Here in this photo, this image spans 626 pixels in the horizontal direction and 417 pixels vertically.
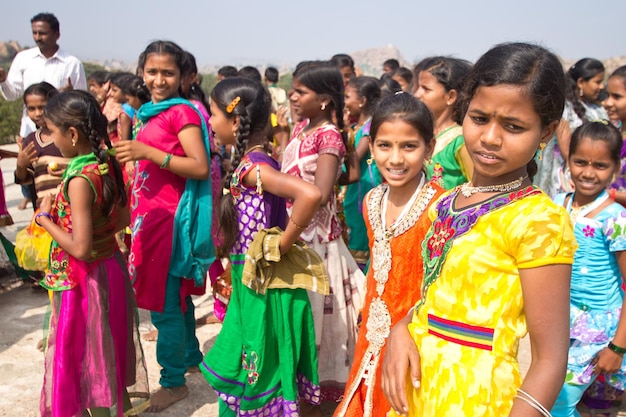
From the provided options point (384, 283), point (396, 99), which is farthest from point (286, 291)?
point (396, 99)

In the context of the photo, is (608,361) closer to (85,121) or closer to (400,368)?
(400,368)

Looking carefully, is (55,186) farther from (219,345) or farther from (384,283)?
(384,283)

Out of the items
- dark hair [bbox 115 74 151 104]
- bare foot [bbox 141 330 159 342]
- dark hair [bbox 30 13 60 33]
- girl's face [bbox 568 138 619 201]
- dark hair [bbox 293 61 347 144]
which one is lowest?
bare foot [bbox 141 330 159 342]

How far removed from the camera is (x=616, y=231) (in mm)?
2600

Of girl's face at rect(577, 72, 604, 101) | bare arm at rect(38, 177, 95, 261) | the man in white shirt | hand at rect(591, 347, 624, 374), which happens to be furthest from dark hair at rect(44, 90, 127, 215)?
girl's face at rect(577, 72, 604, 101)

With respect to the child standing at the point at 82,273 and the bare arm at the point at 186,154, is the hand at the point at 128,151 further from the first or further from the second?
the child standing at the point at 82,273

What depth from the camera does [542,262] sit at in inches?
45.3

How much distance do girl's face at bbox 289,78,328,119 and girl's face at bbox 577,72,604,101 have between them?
12.2 ft

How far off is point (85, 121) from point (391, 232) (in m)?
1.59

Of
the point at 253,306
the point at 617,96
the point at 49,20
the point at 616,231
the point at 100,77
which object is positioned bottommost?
the point at 253,306

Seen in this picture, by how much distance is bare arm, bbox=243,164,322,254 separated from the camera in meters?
2.35

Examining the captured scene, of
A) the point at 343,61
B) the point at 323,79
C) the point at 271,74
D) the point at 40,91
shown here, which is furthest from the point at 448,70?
the point at 271,74

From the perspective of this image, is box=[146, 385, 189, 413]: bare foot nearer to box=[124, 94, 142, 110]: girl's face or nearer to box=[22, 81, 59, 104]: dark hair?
box=[22, 81, 59, 104]: dark hair

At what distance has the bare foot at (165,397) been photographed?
3105mm
